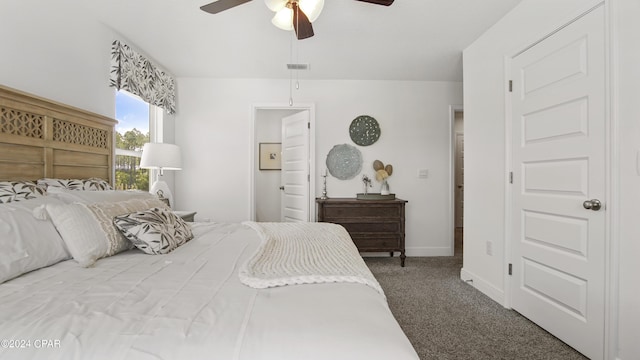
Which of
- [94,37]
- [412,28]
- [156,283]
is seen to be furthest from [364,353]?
[94,37]

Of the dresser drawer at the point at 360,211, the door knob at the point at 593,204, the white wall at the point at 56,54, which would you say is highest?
the white wall at the point at 56,54

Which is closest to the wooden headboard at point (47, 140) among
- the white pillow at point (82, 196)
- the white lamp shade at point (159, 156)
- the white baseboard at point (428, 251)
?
the white pillow at point (82, 196)

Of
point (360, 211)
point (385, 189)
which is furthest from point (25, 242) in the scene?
point (385, 189)

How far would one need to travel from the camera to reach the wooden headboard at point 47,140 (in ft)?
5.34

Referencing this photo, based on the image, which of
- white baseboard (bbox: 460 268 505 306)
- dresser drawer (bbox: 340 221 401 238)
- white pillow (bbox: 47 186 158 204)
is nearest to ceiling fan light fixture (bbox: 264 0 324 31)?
white pillow (bbox: 47 186 158 204)

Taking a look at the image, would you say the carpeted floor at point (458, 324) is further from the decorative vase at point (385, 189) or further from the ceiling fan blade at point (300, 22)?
the ceiling fan blade at point (300, 22)

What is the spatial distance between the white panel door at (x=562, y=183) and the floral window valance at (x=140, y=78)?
11.4 feet

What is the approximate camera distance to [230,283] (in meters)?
1.05

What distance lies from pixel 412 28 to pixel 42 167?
3.06m

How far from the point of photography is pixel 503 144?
7.95ft

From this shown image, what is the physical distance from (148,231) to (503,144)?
2699 millimetres

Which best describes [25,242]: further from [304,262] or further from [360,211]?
[360,211]

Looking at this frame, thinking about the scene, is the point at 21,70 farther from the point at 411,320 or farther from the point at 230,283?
the point at 411,320

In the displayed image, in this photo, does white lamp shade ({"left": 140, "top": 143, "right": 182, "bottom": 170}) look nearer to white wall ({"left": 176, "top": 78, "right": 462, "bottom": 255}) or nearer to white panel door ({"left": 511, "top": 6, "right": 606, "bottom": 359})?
white wall ({"left": 176, "top": 78, "right": 462, "bottom": 255})
